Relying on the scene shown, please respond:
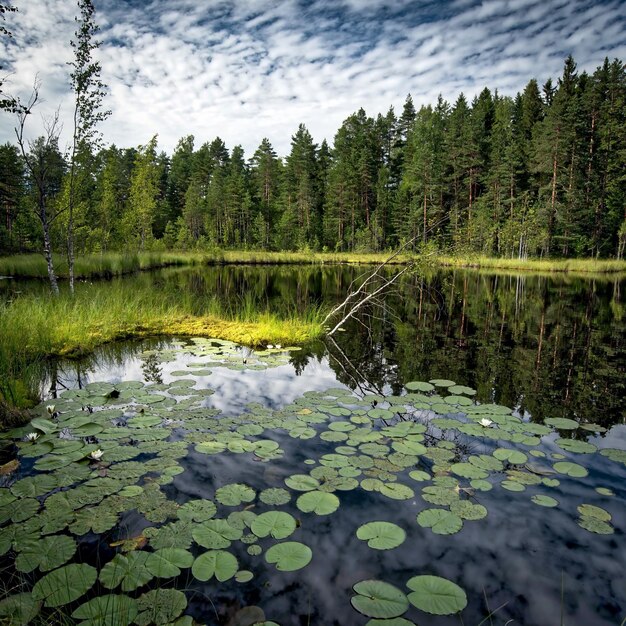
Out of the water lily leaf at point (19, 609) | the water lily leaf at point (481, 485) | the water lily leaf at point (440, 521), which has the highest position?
the water lily leaf at point (19, 609)

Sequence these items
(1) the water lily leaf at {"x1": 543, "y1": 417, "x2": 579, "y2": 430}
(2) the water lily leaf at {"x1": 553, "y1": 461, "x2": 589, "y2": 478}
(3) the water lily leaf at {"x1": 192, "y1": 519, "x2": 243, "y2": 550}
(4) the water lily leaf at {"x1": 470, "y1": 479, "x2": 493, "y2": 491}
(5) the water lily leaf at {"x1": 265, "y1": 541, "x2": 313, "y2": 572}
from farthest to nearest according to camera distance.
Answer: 1. (1) the water lily leaf at {"x1": 543, "y1": 417, "x2": 579, "y2": 430}
2. (2) the water lily leaf at {"x1": 553, "y1": 461, "x2": 589, "y2": 478}
3. (4) the water lily leaf at {"x1": 470, "y1": 479, "x2": 493, "y2": 491}
4. (3) the water lily leaf at {"x1": 192, "y1": 519, "x2": 243, "y2": 550}
5. (5) the water lily leaf at {"x1": 265, "y1": 541, "x2": 313, "y2": 572}

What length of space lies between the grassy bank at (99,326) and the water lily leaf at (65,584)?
3366 millimetres

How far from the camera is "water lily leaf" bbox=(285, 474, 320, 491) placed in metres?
3.21

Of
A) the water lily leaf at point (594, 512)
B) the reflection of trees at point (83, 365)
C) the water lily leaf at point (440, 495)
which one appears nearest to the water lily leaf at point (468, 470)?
the water lily leaf at point (440, 495)

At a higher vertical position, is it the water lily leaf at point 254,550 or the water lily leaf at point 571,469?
the water lily leaf at point 254,550

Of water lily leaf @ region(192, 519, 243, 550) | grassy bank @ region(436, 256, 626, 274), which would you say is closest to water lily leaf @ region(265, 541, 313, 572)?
water lily leaf @ region(192, 519, 243, 550)

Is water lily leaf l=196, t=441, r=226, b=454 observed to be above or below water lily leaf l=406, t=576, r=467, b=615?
above

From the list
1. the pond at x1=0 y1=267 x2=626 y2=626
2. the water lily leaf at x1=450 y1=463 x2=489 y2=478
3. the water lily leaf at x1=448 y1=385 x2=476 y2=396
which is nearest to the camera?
the pond at x1=0 y1=267 x2=626 y2=626

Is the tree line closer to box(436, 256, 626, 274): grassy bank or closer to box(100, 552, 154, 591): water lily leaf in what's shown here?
box(436, 256, 626, 274): grassy bank

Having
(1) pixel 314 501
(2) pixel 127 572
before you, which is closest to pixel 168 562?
(2) pixel 127 572

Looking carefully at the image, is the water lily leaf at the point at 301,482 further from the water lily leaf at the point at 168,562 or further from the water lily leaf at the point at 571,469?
the water lily leaf at the point at 571,469

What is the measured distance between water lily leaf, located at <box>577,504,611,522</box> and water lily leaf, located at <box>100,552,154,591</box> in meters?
3.18

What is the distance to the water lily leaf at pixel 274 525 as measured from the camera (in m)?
2.64

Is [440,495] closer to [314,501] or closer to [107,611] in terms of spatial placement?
[314,501]
